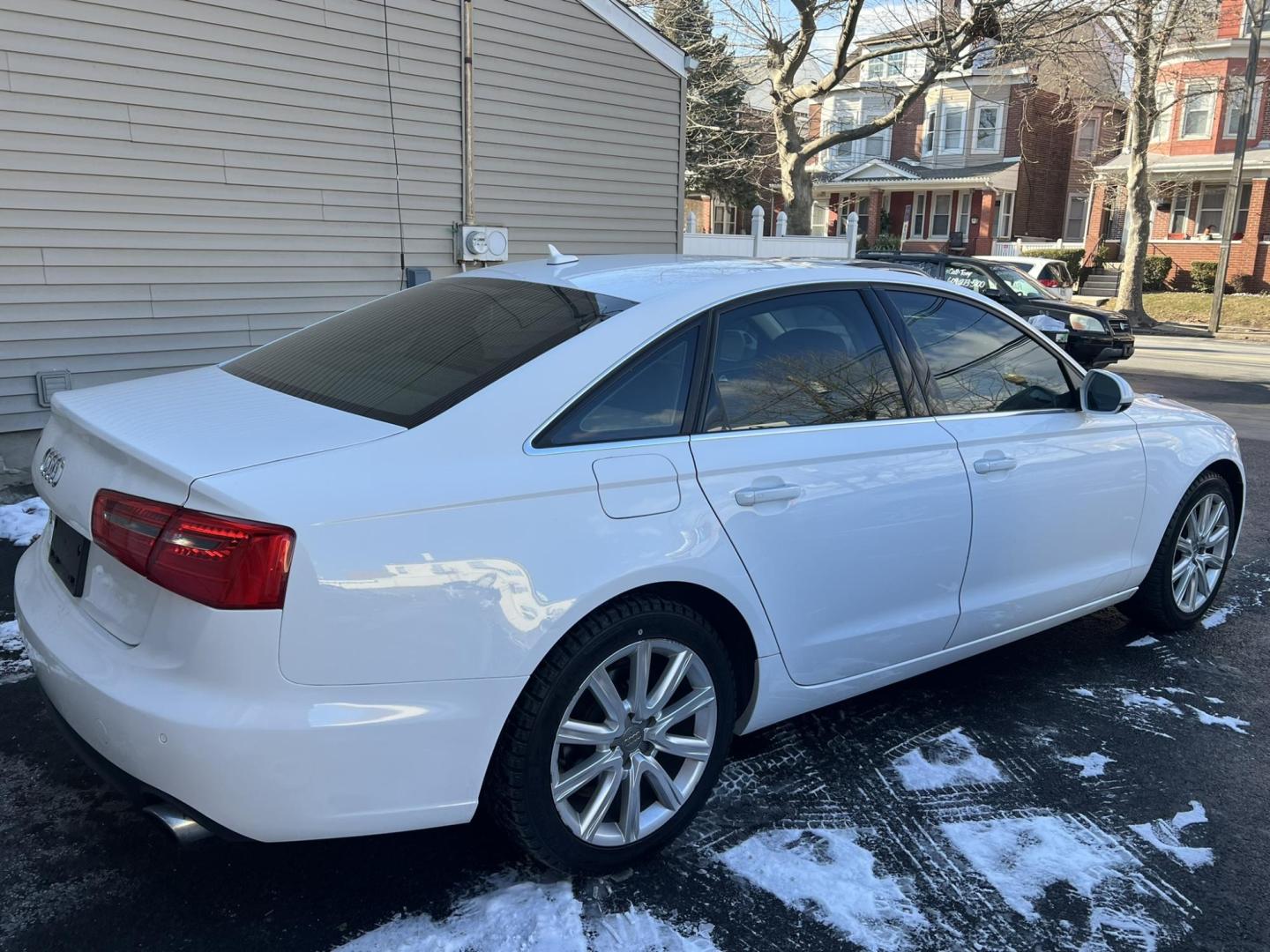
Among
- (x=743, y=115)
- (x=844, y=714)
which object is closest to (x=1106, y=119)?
(x=743, y=115)

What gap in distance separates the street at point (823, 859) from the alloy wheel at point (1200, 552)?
0.84 meters

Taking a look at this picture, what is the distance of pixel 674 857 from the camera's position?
9.13ft

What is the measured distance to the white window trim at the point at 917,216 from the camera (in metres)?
39.2

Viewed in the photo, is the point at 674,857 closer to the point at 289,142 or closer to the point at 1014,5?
the point at 289,142

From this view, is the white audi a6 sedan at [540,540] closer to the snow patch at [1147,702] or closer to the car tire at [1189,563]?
the snow patch at [1147,702]

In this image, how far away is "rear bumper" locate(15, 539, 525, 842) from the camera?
6.85 feet

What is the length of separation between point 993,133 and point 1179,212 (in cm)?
928

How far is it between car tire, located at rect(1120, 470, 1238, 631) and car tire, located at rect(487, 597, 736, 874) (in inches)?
99.7

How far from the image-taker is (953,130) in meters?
39.3

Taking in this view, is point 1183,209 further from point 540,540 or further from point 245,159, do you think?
point 540,540

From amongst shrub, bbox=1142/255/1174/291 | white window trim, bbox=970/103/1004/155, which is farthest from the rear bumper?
white window trim, bbox=970/103/1004/155

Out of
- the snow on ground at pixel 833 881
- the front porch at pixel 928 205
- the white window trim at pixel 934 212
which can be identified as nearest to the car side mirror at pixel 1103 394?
the snow on ground at pixel 833 881

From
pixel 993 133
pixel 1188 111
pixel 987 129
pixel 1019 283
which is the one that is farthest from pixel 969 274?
pixel 987 129

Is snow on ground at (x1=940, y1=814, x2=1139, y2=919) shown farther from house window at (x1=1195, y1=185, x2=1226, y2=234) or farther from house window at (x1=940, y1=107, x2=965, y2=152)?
house window at (x1=940, y1=107, x2=965, y2=152)
